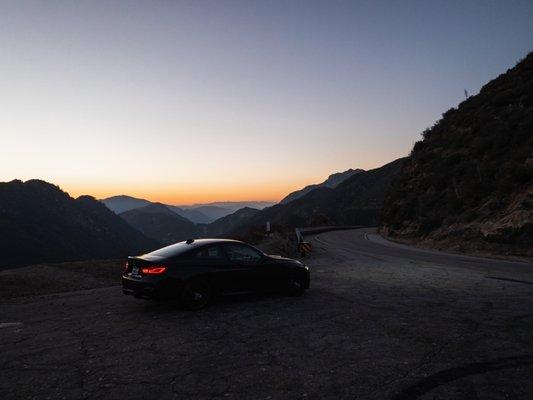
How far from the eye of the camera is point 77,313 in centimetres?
824

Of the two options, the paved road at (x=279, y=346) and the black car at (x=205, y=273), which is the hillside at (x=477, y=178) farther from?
the black car at (x=205, y=273)

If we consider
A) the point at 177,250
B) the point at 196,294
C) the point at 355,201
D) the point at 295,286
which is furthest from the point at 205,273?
the point at 355,201

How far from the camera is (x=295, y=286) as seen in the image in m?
9.88

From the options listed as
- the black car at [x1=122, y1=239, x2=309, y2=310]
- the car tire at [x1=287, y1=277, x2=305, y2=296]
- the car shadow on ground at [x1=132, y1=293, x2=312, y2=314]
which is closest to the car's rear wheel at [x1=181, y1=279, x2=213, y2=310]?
the black car at [x1=122, y1=239, x2=309, y2=310]

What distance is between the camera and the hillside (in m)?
20.7

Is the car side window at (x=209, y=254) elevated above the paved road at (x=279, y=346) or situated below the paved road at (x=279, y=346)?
above

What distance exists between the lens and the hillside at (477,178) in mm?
20661

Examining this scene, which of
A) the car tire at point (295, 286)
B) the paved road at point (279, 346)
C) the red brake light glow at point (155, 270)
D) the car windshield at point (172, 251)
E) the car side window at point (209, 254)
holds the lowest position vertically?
the paved road at point (279, 346)

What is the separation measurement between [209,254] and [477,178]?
906 inches

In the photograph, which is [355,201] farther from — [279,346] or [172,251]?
[279,346]

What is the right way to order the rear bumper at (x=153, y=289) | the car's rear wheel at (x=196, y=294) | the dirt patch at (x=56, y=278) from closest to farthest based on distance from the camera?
the rear bumper at (x=153, y=289) → the car's rear wheel at (x=196, y=294) → the dirt patch at (x=56, y=278)

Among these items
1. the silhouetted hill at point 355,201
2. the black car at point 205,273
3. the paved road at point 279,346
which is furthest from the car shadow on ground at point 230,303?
the silhouetted hill at point 355,201

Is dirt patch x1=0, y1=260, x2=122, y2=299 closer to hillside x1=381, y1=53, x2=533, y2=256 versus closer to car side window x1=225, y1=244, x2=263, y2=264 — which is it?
car side window x1=225, y1=244, x2=263, y2=264

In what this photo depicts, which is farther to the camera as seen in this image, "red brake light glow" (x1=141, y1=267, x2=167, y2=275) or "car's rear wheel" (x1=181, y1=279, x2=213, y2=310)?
"car's rear wheel" (x1=181, y1=279, x2=213, y2=310)
